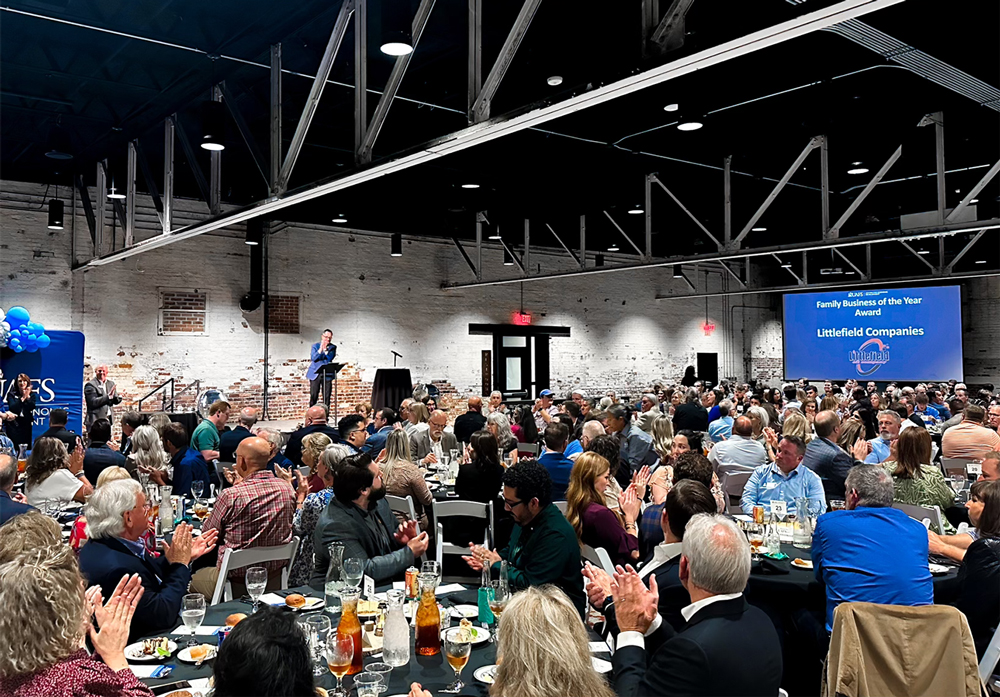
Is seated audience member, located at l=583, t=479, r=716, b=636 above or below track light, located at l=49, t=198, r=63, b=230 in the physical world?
below

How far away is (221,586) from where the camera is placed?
411cm

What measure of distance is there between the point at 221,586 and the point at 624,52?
555 centimetres

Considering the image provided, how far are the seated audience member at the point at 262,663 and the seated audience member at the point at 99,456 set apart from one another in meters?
5.71

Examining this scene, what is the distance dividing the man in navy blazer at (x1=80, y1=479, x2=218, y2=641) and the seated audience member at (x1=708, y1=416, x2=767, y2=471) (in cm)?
543

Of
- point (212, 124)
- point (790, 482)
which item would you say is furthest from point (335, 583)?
point (212, 124)

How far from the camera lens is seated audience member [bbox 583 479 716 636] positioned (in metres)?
3.17

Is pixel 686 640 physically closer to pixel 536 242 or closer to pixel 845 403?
pixel 845 403

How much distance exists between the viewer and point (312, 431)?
26.7ft

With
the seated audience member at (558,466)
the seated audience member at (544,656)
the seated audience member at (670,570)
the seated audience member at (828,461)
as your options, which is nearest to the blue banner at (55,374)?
the seated audience member at (558,466)

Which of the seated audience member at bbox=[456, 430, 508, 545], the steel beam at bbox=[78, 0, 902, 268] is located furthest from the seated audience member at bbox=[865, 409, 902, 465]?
the steel beam at bbox=[78, 0, 902, 268]

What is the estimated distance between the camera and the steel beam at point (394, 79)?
5.72 m

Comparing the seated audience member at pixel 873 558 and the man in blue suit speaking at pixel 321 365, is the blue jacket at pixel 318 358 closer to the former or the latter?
the man in blue suit speaking at pixel 321 365

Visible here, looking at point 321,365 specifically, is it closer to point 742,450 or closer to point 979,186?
point 742,450

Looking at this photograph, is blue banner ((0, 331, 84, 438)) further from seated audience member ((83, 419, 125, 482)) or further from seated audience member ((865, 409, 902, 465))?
seated audience member ((865, 409, 902, 465))
